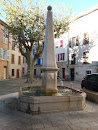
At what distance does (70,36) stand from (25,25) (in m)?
12.1

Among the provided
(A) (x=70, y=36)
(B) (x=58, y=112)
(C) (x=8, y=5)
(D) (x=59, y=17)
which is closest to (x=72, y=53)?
(A) (x=70, y=36)

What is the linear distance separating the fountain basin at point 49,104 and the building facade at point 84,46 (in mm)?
15491

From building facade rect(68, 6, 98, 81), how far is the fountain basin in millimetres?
15491

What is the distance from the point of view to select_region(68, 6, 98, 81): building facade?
2000 centimetres

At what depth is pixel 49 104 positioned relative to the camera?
504cm

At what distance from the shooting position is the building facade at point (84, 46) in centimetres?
2000

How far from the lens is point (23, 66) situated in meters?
33.8

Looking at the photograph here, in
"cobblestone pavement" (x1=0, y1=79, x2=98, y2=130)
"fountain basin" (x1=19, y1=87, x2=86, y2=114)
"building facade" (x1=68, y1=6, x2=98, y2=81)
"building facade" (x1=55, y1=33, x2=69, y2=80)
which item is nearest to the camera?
"cobblestone pavement" (x1=0, y1=79, x2=98, y2=130)

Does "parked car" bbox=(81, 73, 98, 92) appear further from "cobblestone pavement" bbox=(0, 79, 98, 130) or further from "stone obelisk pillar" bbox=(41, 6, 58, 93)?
"cobblestone pavement" bbox=(0, 79, 98, 130)

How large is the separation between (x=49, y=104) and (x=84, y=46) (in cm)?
1845

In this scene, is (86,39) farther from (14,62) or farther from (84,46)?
(14,62)

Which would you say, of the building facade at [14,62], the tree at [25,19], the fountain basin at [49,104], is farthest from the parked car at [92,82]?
the building facade at [14,62]

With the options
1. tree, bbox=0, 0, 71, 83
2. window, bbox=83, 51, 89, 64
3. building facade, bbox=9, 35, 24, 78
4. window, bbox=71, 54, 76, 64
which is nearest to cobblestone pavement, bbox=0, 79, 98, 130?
tree, bbox=0, 0, 71, 83

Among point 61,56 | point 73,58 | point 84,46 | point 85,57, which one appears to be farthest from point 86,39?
point 61,56
